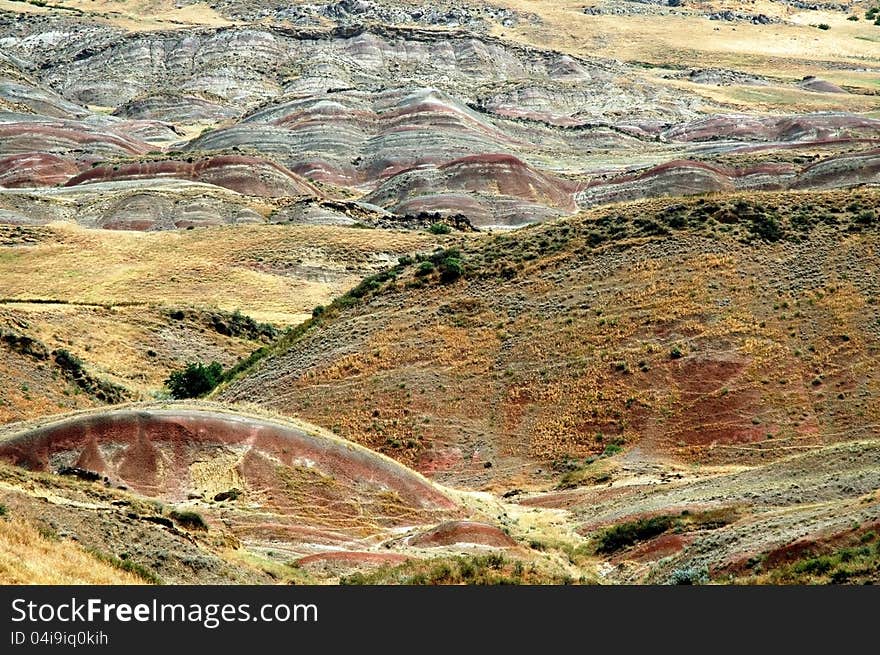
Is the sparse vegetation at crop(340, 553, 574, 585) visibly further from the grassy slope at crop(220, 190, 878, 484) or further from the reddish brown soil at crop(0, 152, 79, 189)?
the reddish brown soil at crop(0, 152, 79, 189)

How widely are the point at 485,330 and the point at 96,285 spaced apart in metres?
31.4

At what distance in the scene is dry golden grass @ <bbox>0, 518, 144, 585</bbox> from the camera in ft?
49.0

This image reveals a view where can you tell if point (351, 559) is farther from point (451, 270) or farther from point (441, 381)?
point (451, 270)

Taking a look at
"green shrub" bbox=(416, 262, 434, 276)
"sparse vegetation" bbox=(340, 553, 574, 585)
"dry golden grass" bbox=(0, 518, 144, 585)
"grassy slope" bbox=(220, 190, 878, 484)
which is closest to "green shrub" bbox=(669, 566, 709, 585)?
"sparse vegetation" bbox=(340, 553, 574, 585)

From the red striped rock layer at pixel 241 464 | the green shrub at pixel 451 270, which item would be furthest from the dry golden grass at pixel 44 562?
A: the green shrub at pixel 451 270

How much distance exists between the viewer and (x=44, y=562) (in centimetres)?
1595

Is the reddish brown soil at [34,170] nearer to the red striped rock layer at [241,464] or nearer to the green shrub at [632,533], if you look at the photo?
the red striped rock layer at [241,464]

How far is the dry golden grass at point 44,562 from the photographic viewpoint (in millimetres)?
14938

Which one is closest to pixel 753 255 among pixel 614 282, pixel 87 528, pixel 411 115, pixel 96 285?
pixel 614 282

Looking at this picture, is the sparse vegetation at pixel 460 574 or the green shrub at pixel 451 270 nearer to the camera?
the sparse vegetation at pixel 460 574

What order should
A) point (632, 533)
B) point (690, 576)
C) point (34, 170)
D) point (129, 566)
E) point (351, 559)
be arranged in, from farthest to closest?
point (34, 170) → point (632, 533) → point (351, 559) → point (690, 576) → point (129, 566)

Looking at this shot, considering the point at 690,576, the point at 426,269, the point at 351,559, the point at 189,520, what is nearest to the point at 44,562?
the point at 189,520

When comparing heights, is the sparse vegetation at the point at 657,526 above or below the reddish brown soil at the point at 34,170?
above

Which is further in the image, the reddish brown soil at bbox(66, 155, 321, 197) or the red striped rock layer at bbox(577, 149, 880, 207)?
the reddish brown soil at bbox(66, 155, 321, 197)
